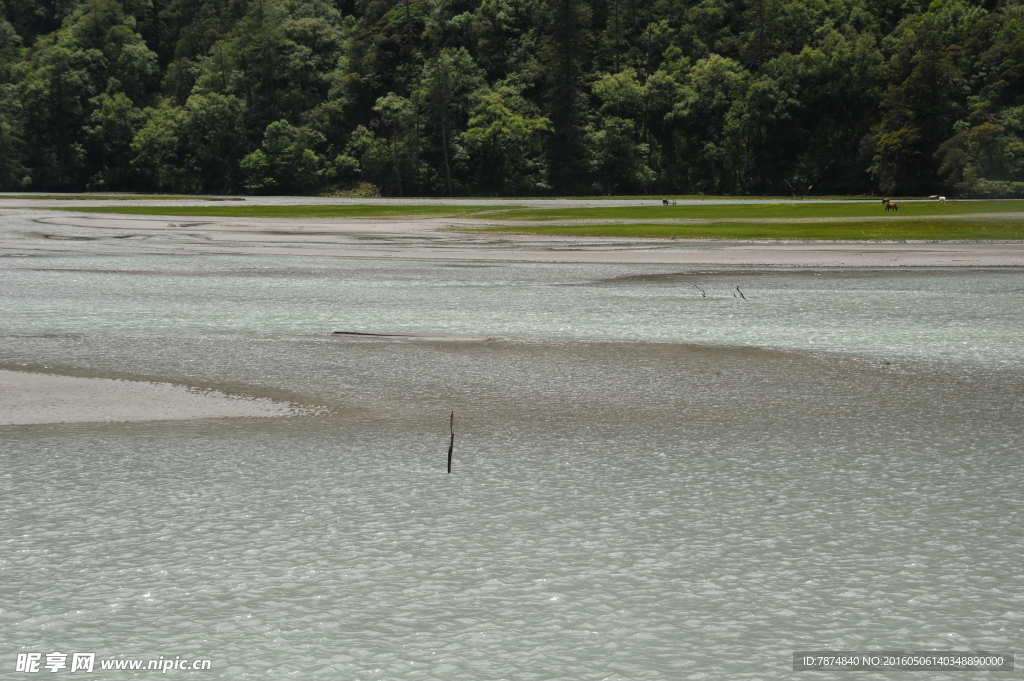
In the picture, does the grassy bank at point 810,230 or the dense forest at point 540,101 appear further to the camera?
the dense forest at point 540,101

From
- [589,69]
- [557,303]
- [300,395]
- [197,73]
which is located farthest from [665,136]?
[300,395]

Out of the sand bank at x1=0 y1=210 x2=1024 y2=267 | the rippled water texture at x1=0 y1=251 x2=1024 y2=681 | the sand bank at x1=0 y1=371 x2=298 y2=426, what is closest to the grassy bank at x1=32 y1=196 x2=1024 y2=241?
the sand bank at x1=0 y1=210 x2=1024 y2=267

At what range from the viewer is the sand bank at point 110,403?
7152 mm

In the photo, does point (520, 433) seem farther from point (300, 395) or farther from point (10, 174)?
point (10, 174)

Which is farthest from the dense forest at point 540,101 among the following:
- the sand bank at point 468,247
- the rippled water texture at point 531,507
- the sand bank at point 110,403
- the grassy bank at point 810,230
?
the sand bank at point 110,403

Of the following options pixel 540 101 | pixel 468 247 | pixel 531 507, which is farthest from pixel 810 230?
pixel 540 101

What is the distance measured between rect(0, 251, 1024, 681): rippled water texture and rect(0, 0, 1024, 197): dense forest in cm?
6816

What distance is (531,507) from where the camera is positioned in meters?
4.99

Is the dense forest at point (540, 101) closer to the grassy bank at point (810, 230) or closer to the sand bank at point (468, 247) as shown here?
the grassy bank at point (810, 230)

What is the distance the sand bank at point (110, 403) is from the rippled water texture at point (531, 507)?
0.29 metres

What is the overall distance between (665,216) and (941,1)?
6412cm

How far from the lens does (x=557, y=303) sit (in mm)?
14070

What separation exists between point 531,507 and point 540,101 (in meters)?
106

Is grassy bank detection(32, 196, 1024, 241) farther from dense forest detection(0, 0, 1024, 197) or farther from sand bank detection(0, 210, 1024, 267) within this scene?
dense forest detection(0, 0, 1024, 197)
